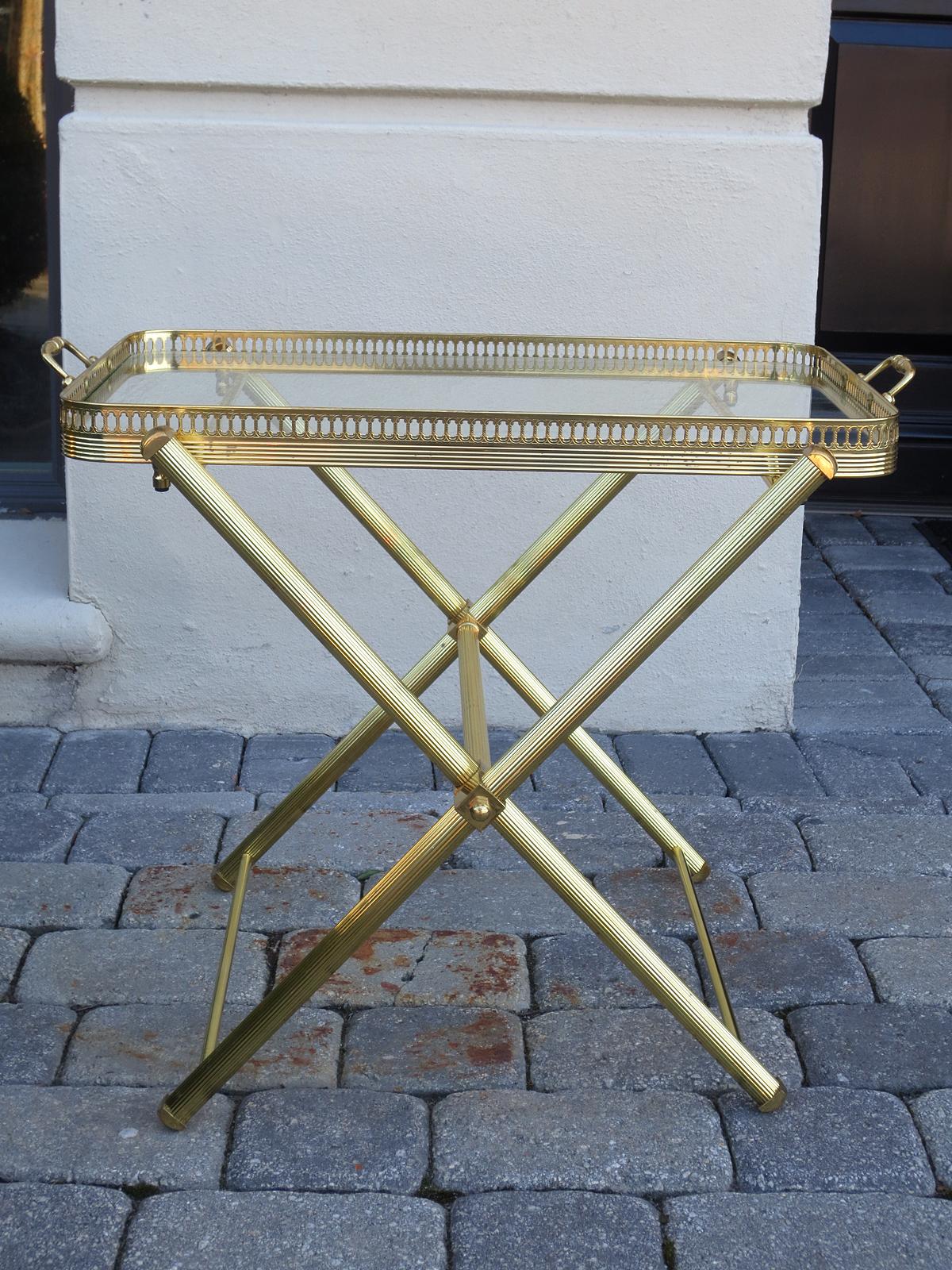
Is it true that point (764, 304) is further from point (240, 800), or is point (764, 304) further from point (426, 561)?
point (240, 800)

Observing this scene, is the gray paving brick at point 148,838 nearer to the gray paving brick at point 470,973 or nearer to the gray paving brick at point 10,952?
the gray paving brick at point 10,952

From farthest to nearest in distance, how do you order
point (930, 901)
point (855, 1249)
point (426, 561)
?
point (930, 901)
point (426, 561)
point (855, 1249)

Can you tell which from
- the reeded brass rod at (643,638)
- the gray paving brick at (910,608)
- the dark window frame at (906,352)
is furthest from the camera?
the dark window frame at (906,352)

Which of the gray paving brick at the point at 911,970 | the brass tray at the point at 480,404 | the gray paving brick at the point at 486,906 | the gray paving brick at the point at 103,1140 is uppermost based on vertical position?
the brass tray at the point at 480,404

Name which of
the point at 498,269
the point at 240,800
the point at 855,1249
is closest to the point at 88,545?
the point at 240,800

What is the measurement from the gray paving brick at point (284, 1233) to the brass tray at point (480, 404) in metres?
0.92

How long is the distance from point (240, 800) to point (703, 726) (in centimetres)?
108

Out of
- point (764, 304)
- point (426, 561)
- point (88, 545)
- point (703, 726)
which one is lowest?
point (703, 726)

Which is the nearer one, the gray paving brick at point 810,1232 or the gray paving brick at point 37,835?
the gray paving brick at point 810,1232

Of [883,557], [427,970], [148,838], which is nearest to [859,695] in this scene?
[883,557]

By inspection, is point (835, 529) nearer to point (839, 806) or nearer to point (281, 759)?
point (839, 806)

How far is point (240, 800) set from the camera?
10.1ft

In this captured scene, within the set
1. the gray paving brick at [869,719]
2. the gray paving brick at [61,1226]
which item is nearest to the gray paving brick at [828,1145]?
the gray paving brick at [61,1226]

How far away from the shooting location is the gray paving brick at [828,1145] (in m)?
2.00
